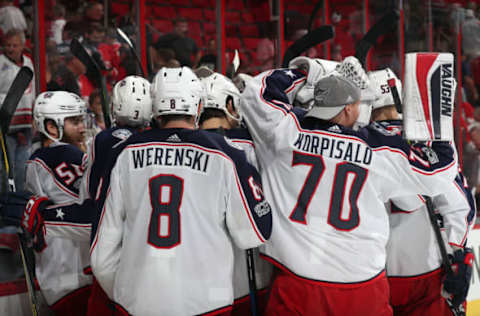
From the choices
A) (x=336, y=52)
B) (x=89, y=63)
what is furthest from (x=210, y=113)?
(x=336, y=52)

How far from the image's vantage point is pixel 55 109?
104 inches

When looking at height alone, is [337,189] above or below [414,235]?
above

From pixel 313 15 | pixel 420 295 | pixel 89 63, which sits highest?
pixel 313 15

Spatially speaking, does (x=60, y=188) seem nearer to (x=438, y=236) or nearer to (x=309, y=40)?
(x=309, y=40)

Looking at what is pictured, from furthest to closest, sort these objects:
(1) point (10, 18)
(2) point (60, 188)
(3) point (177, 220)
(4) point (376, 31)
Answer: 1. (1) point (10, 18)
2. (4) point (376, 31)
3. (2) point (60, 188)
4. (3) point (177, 220)

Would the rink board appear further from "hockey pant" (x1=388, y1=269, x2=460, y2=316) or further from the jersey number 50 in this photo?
the jersey number 50

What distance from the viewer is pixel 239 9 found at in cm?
446

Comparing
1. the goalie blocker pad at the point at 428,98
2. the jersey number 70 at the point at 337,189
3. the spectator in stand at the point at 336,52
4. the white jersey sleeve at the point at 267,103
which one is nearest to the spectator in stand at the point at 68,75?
the white jersey sleeve at the point at 267,103

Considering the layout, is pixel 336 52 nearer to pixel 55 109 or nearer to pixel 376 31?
pixel 376 31

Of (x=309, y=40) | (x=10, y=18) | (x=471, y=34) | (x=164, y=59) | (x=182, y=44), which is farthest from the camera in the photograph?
(x=471, y=34)

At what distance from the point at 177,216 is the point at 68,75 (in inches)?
74.8

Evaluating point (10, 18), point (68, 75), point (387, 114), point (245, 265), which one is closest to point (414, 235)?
point (387, 114)

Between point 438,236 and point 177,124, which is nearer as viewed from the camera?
point 177,124

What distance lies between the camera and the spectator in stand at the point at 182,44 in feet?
13.8
